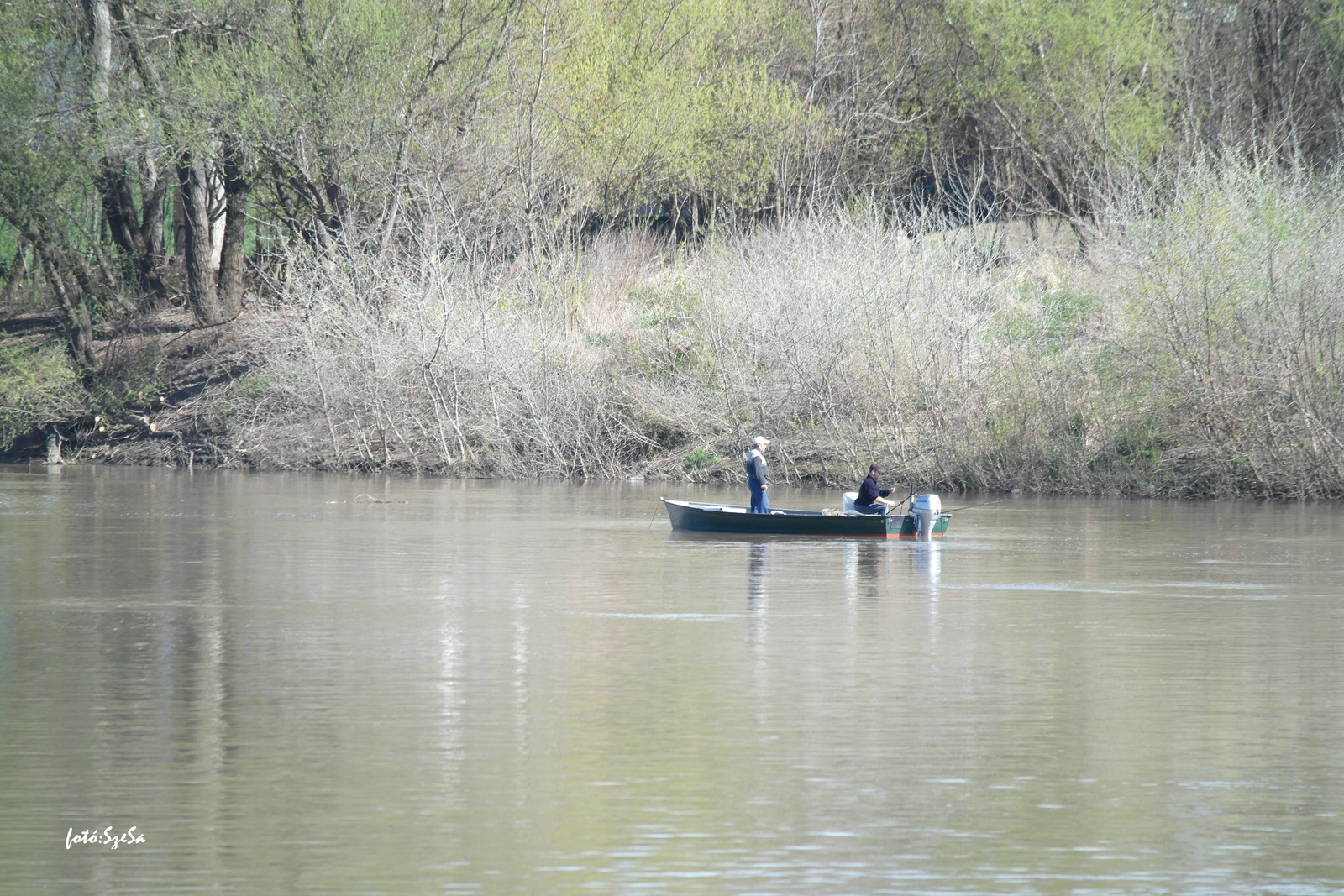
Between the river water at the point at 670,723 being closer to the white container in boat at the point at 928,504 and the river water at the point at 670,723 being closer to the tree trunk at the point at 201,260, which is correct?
the white container in boat at the point at 928,504

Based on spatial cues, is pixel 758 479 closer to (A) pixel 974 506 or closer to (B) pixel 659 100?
(A) pixel 974 506

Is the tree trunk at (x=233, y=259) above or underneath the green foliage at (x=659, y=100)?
underneath

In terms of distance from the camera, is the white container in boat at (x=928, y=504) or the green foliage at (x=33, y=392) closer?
the white container in boat at (x=928, y=504)

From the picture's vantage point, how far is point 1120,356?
3428cm

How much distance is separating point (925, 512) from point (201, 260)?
102 ft

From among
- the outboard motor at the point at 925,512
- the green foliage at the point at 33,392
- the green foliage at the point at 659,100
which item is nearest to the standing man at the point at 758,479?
the outboard motor at the point at 925,512

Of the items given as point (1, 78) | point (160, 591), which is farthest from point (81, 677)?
point (1, 78)

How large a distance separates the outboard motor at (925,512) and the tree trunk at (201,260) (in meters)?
30.2

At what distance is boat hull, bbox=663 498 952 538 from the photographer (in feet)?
80.2

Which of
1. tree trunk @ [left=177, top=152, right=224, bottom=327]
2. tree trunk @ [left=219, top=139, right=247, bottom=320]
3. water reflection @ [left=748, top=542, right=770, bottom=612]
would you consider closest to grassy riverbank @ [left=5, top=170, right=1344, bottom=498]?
tree trunk @ [left=177, top=152, right=224, bottom=327]

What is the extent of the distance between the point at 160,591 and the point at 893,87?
37424 mm

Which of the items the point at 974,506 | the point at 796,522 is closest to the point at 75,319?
the point at 974,506

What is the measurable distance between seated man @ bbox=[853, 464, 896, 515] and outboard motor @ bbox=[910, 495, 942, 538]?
0.50 meters

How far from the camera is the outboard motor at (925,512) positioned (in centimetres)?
2425
